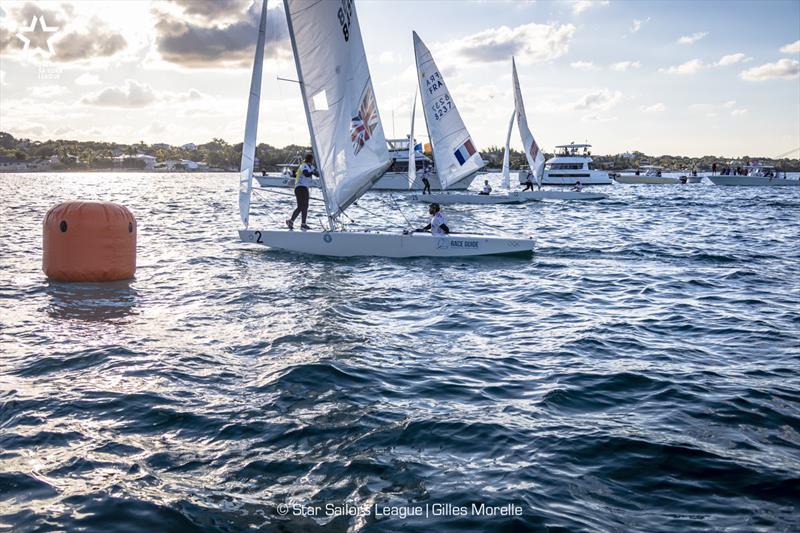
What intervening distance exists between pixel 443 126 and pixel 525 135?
11921 millimetres

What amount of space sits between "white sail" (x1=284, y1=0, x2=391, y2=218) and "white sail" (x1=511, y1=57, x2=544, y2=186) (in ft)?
79.9

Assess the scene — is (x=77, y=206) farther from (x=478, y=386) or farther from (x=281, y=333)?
(x=478, y=386)

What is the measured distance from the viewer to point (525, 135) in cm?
3991

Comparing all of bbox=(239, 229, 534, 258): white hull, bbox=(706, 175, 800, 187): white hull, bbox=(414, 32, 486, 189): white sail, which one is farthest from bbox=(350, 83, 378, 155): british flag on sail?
bbox=(706, 175, 800, 187): white hull

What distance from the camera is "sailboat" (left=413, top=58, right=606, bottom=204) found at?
3575 centimetres

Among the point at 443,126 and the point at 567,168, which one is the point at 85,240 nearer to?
the point at 443,126

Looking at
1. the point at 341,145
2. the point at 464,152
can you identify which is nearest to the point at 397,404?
the point at 341,145

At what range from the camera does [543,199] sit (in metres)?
41.2

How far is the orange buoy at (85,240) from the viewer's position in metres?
11.5

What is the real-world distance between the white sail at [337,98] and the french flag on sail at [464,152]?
14.3m

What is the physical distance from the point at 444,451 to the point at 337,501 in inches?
46.9

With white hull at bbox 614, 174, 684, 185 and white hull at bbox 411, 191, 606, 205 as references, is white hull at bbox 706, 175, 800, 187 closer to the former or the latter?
white hull at bbox 614, 174, 684, 185

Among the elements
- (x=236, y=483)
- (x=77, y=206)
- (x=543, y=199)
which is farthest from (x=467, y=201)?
(x=236, y=483)

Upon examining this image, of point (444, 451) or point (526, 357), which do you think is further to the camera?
point (526, 357)
